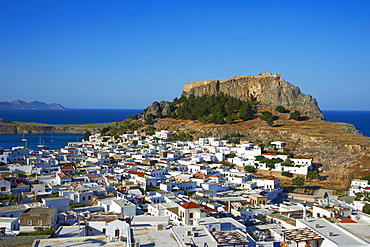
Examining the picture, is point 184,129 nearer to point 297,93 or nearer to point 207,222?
point 297,93

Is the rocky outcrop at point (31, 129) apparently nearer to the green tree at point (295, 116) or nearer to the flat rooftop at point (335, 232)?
the green tree at point (295, 116)

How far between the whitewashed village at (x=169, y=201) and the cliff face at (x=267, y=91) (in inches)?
712

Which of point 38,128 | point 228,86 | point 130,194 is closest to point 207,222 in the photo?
point 130,194

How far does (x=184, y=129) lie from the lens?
48.8m

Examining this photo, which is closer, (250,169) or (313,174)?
(313,174)

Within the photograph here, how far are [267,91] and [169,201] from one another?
4156 cm

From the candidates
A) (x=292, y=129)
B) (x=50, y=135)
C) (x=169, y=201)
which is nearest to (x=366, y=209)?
(x=169, y=201)

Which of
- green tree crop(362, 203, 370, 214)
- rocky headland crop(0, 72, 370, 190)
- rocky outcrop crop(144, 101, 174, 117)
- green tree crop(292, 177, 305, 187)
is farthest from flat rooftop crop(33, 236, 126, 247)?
rocky outcrop crop(144, 101, 174, 117)

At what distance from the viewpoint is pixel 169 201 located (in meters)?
18.7

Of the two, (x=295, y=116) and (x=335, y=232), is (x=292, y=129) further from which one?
(x=335, y=232)

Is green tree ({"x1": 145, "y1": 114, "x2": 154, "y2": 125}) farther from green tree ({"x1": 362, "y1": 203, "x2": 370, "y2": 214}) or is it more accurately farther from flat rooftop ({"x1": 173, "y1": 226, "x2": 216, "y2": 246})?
flat rooftop ({"x1": 173, "y1": 226, "x2": 216, "y2": 246})

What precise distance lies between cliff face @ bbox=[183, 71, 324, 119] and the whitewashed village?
18.1m

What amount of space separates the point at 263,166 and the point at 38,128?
215 ft

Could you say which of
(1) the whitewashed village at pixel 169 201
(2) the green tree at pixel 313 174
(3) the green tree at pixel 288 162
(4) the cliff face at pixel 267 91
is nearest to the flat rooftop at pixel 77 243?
(1) the whitewashed village at pixel 169 201
